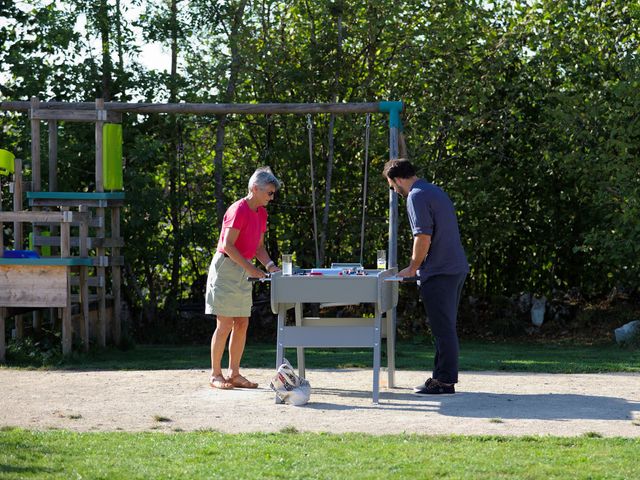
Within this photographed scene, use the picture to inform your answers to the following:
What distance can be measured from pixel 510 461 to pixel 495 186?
8.40m

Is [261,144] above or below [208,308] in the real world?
above

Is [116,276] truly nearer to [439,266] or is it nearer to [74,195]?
[74,195]

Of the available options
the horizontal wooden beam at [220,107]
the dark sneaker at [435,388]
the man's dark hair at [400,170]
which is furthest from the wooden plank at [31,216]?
the dark sneaker at [435,388]

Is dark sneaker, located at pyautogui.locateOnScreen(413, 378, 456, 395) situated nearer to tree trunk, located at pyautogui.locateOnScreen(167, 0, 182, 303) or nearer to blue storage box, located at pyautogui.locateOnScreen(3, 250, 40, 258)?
blue storage box, located at pyautogui.locateOnScreen(3, 250, 40, 258)

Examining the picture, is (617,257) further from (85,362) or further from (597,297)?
(85,362)

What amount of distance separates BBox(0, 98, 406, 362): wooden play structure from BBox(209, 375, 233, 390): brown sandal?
2.40 metres

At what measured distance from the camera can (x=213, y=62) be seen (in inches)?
504

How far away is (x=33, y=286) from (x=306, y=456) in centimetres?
528

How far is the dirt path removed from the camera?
611 cm

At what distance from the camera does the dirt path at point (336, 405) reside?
20.0ft

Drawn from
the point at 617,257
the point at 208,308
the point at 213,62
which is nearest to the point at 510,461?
the point at 208,308

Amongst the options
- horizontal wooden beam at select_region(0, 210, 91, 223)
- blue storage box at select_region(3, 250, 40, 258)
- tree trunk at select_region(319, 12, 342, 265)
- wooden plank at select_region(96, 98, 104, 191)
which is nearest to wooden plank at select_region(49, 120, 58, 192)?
wooden plank at select_region(96, 98, 104, 191)

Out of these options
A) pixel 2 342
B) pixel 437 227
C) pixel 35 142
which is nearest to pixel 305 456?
pixel 437 227

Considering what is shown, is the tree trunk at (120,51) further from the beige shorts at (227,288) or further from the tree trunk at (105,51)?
the beige shorts at (227,288)
